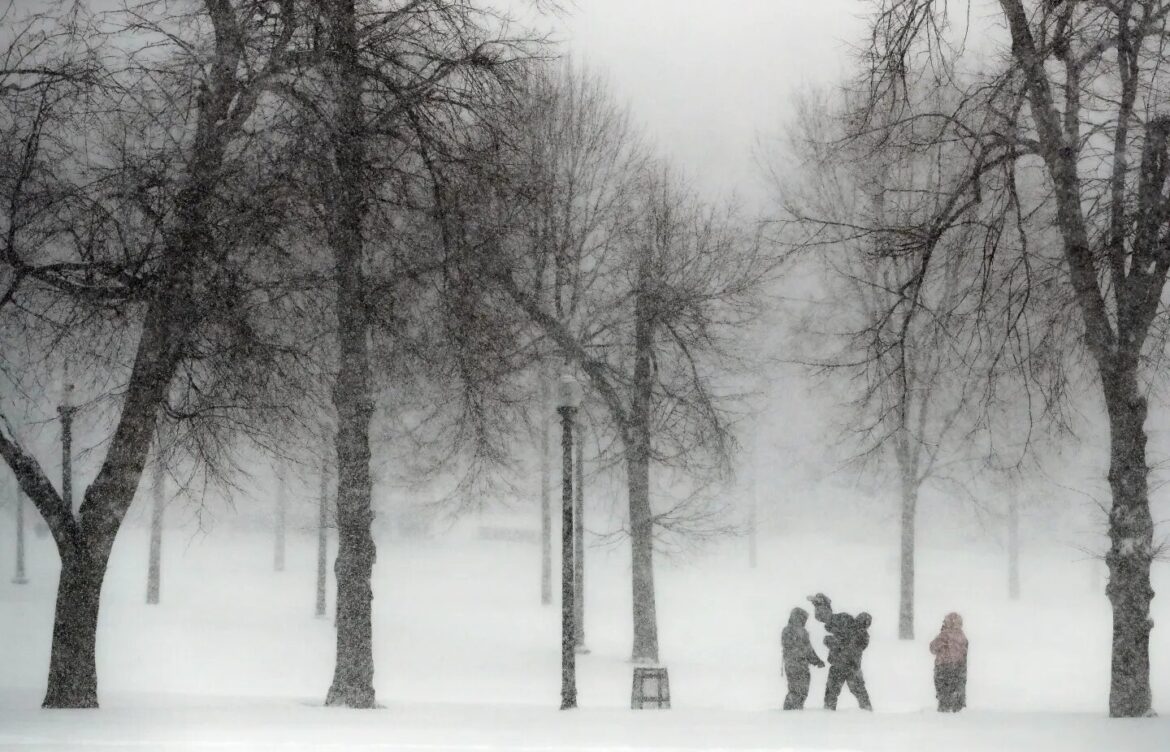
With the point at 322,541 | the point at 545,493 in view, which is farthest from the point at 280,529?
the point at 545,493

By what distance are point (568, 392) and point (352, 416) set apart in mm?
2155

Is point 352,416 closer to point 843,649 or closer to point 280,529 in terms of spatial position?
point 843,649

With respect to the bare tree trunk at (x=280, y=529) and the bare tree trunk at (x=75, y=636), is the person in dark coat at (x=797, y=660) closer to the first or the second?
the bare tree trunk at (x=75, y=636)

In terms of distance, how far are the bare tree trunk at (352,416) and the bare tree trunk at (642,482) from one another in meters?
6.32

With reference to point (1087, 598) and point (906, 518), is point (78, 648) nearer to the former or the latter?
point (906, 518)

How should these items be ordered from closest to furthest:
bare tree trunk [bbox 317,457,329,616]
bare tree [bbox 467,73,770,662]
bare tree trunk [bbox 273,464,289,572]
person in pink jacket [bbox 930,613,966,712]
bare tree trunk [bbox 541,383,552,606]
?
person in pink jacket [bbox 930,613,966,712]
bare tree [bbox 467,73,770,662]
bare tree trunk [bbox 317,457,329,616]
bare tree trunk [bbox 541,383,552,606]
bare tree trunk [bbox 273,464,289,572]

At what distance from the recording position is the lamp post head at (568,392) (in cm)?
1112

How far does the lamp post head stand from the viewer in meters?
11.1

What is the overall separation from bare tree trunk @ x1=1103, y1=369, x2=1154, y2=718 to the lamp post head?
16.1ft

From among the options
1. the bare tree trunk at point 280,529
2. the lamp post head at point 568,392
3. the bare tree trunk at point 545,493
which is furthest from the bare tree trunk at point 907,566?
the bare tree trunk at point 280,529

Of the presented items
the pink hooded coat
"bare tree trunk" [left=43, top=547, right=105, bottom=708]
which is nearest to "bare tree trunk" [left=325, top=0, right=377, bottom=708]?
"bare tree trunk" [left=43, top=547, right=105, bottom=708]

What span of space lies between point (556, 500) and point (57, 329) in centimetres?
2367

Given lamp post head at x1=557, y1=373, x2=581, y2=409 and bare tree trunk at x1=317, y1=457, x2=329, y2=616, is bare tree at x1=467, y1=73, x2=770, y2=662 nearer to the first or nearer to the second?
lamp post head at x1=557, y1=373, x2=581, y2=409

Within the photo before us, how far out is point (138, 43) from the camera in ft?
34.8
